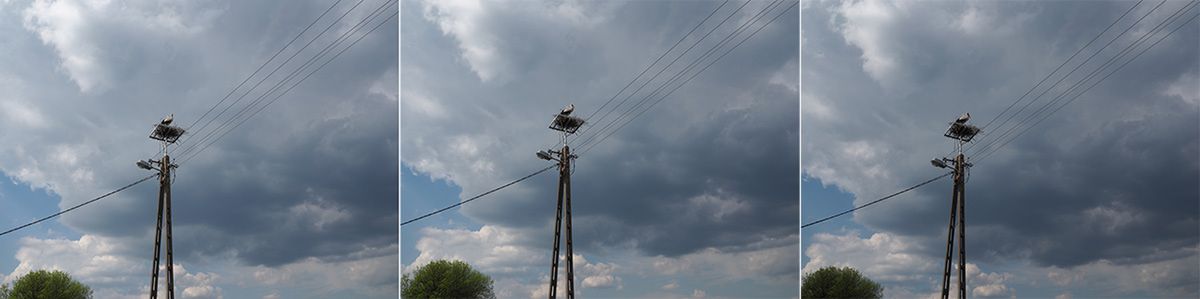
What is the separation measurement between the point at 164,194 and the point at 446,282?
18.0 ft

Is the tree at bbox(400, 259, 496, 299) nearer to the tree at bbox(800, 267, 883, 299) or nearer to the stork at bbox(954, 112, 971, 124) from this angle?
the tree at bbox(800, 267, 883, 299)

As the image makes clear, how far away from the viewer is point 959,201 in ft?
38.7

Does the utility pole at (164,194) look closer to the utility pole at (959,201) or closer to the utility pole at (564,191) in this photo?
the utility pole at (564,191)

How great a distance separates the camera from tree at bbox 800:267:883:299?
12.9 metres

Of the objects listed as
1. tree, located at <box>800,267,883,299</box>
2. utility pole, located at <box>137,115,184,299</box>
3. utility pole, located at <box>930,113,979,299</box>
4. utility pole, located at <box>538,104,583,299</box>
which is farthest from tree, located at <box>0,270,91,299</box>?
utility pole, located at <box>930,113,979,299</box>

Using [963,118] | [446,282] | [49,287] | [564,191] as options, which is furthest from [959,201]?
[49,287]

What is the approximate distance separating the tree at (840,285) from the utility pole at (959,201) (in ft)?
4.69

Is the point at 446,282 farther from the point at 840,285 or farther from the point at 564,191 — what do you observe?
the point at 840,285

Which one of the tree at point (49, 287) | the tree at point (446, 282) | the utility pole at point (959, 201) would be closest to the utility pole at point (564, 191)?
the tree at point (446, 282)

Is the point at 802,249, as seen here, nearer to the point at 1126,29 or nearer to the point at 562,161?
the point at 562,161

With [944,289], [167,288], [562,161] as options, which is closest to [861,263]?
[944,289]

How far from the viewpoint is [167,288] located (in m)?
10.6

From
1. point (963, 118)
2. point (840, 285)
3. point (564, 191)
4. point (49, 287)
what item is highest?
point (963, 118)

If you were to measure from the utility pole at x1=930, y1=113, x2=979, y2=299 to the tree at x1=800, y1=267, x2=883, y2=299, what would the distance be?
143 cm
